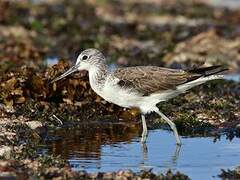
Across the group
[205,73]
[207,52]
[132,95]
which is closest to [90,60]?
[132,95]

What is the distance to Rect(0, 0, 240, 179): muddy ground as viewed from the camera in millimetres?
11078

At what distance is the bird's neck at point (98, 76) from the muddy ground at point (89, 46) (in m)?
0.94

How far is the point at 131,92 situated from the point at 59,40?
9.37 m

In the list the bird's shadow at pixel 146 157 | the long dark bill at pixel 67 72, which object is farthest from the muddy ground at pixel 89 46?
the bird's shadow at pixel 146 157

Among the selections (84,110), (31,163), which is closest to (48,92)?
(84,110)

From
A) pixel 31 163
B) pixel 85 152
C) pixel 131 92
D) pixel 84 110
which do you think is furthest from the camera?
pixel 84 110

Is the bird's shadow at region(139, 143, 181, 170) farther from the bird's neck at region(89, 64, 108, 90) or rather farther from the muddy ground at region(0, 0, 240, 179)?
the bird's neck at region(89, 64, 108, 90)

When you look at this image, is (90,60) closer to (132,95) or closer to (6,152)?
(132,95)

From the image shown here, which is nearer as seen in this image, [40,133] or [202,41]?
[40,133]

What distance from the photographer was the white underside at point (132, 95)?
11203mm

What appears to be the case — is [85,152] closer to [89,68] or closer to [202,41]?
[89,68]

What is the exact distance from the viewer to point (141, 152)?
10492mm

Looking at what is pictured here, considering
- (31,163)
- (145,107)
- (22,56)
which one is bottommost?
(31,163)

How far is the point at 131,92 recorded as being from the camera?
36.9ft
